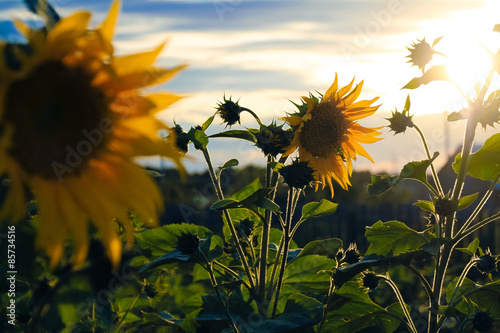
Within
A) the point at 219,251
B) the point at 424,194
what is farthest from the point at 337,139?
the point at 424,194

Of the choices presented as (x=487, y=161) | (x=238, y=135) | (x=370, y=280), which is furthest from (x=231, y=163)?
(x=487, y=161)

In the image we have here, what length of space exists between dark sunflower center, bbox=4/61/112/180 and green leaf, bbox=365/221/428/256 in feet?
2.98

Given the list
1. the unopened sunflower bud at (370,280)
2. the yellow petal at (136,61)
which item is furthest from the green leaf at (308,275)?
the yellow petal at (136,61)

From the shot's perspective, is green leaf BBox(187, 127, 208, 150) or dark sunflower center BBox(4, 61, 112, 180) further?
green leaf BBox(187, 127, 208, 150)

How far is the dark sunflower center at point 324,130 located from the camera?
5.77 ft

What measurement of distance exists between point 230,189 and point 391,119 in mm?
7245

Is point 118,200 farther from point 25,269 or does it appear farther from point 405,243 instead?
point 405,243

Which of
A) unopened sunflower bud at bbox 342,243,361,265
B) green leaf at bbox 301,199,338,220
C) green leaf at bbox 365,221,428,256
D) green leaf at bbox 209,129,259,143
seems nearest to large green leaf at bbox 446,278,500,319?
green leaf at bbox 365,221,428,256

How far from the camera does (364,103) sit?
1.85m

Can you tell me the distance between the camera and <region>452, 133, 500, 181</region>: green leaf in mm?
1654

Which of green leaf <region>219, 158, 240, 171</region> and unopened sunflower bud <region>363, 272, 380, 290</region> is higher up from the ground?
green leaf <region>219, 158, 240, 171</region>

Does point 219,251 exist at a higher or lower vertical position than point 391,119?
lower

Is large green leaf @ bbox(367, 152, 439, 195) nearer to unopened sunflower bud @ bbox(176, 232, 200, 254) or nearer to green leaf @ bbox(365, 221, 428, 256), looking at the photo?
green leaf @ bbox(365, 221, 428, 256)

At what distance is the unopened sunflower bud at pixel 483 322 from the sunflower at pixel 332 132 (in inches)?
20.6
